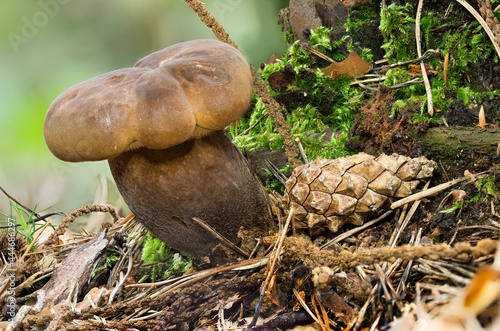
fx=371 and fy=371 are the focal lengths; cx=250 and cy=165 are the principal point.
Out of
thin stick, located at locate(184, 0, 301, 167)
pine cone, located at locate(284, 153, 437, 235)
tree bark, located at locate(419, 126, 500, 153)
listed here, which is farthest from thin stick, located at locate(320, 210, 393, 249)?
thin stick, located at locate(184, 0, 301, 167)

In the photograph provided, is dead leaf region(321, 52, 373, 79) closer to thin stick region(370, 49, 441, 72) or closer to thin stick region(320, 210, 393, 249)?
thin stick region(370, 49, 441, 72)

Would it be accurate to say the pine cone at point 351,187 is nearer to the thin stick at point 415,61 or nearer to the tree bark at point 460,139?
the tree bark at point 460,139

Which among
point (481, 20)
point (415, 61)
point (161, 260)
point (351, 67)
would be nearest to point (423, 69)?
point (415, 61)

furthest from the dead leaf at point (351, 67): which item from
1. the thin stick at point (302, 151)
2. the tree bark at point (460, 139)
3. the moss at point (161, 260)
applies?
the moss at point (161, 260)

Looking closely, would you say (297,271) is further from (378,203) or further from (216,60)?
(216,60)

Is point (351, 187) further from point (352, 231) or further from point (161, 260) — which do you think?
point (161, 260)

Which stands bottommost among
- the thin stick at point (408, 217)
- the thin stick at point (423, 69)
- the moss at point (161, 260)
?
the moss at point (161, 260)
